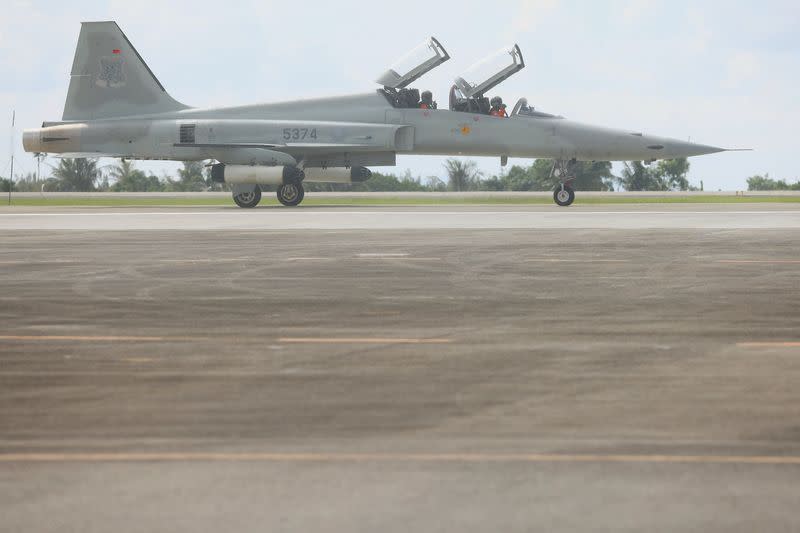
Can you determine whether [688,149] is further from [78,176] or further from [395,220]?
[78,176]

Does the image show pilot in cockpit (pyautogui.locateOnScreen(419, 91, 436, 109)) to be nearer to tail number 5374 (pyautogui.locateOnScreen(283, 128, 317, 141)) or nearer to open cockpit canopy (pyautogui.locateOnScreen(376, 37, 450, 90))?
open cockpit canopy (pyautogui.locateOnScreen(376, 37, 450, 90))

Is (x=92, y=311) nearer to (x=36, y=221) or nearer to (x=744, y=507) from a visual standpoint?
(x=744, y=507)

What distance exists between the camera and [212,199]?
45188 mm

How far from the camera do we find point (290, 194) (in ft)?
115

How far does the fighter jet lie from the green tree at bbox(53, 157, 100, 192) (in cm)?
1944

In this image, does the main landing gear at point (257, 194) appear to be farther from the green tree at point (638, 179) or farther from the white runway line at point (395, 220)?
the green tree at point (638, 179)

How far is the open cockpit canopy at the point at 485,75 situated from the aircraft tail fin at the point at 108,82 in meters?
8.83

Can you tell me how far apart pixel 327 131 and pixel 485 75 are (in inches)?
186

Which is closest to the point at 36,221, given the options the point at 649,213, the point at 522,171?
the point at 649,213

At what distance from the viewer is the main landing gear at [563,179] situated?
113 feet

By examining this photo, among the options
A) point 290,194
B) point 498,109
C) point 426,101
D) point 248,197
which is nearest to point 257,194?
point 248,197

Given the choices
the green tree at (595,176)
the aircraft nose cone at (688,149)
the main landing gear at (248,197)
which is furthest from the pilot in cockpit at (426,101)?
the green tree at (595,176)

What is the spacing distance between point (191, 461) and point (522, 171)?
197 feet

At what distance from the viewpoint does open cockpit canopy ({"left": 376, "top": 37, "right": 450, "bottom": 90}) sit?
33.1m
